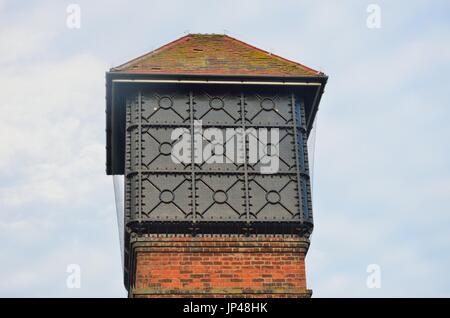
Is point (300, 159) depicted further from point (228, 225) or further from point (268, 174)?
point (228, 225)

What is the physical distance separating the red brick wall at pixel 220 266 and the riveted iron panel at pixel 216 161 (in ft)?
1.21

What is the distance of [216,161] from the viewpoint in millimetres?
15797

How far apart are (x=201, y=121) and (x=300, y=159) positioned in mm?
1858

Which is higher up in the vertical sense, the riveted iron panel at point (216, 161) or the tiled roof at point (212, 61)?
the tiled roof at point (212, 61)

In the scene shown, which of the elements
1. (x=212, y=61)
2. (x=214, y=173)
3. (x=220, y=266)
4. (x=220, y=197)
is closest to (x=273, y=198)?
(x=220, y=197)

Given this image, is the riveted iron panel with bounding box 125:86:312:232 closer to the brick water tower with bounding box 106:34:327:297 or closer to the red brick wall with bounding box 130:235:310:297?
the brick water tower with bounding box 106:34:327:297

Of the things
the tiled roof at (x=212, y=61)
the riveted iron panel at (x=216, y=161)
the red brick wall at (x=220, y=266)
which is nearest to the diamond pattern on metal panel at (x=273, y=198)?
the riveted iron panel at (x=216, y=161)

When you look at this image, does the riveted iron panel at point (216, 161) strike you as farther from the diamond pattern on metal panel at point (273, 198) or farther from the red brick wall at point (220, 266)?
the red brick wall at point (220, 266)

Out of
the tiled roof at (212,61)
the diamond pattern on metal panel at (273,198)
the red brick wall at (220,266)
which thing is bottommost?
the red brick wall at (220,266)

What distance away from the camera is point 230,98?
16.6 m

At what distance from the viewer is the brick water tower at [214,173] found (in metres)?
15.1

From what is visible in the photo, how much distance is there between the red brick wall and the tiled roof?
319cm

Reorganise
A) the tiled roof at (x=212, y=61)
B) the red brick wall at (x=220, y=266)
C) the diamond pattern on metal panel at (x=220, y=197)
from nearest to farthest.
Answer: the red brick wall at (x=220, y=266) → the diamond pattern on metal panel at (x=220, y=197) → the tiled roof at (x=212, y=61)
